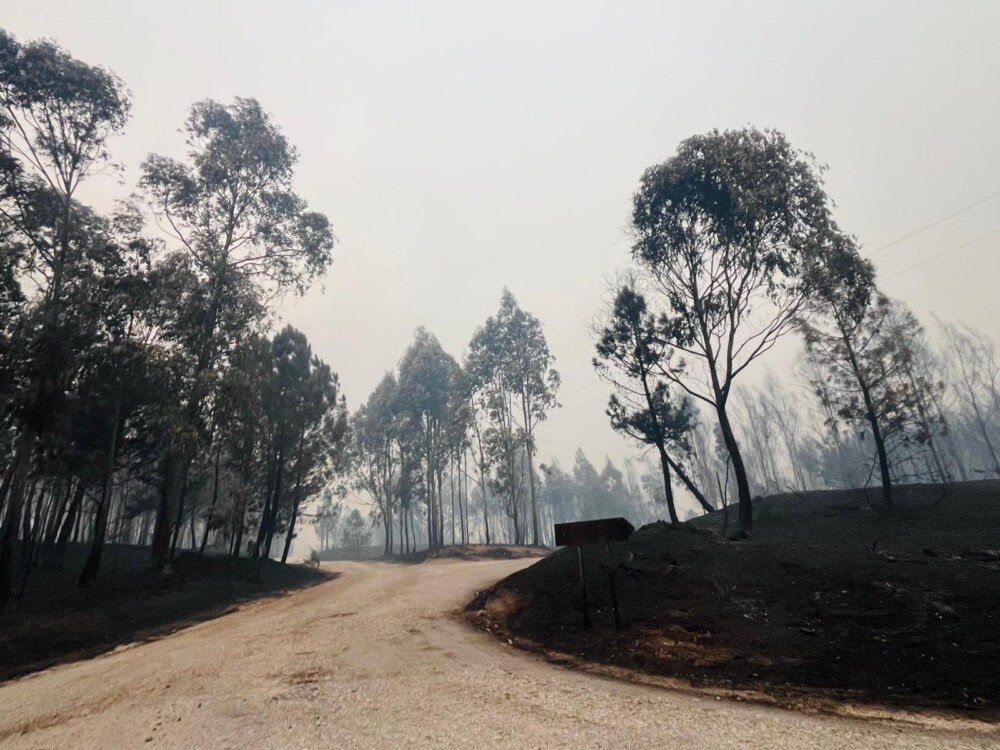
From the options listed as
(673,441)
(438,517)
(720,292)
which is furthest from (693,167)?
(438,517)

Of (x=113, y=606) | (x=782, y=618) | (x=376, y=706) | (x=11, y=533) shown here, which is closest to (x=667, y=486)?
(x=782, y=618)

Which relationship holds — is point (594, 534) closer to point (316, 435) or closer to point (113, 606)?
point (113, 606)

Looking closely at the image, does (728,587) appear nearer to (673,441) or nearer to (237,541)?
(673,441)

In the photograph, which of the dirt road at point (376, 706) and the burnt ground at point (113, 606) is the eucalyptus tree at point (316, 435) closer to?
the burnt ground at point (113, 606)

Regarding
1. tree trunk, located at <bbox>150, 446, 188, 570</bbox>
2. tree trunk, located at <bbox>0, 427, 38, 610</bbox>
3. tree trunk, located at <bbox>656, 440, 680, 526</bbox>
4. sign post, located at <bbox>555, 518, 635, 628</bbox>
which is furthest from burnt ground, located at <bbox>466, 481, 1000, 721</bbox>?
tree trunk, located at <bbox>0, 427, 38, 610</bbox>

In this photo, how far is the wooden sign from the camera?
10.2 meters

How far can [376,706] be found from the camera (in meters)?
6.34

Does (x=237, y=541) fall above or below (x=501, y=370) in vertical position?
below

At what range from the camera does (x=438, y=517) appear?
53.5 meters

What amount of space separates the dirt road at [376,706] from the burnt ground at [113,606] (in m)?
2.03

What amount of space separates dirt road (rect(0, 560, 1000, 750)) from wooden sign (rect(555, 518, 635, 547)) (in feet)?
8.58

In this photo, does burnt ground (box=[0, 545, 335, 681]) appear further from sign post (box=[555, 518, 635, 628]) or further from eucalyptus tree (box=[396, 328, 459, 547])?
eucalyptus tree (box=[396, 328, 459, 547])

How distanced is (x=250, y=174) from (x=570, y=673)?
26787 mm

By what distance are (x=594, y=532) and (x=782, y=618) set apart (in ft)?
12.9
